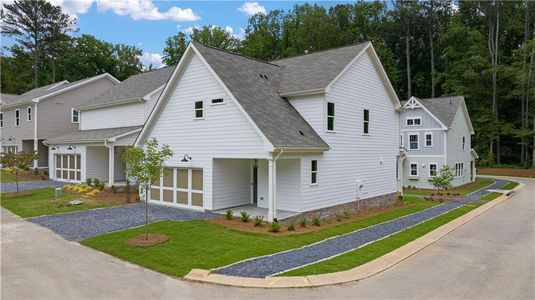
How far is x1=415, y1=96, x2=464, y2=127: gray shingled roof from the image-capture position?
3253 cm

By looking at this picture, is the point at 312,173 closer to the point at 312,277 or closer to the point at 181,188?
the point at 181,188

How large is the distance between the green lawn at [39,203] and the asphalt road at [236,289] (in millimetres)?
3402

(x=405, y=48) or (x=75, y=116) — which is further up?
(x=405, y=48)

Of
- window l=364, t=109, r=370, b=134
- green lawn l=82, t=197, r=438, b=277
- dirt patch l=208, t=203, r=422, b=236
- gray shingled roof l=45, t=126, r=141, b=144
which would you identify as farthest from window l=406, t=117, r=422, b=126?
gray shingled roof l=45, t=126, r=141, b=144

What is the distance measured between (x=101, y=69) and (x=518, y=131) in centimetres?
6176

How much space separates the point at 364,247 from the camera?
10852 mm

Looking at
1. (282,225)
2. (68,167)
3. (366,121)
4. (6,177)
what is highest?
(366,121)

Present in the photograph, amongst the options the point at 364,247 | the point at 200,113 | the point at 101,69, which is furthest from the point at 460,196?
the point at 101,69

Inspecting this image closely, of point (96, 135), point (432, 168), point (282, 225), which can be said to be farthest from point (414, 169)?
point (96, 135)

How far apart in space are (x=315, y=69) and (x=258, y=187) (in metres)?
6.88

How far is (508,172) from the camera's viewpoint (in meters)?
44.8

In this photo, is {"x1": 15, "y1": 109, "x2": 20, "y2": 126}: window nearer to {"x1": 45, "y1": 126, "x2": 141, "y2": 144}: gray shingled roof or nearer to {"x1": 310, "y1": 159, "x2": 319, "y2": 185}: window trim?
{"x1": 45, "y1": 126, "x2": 141, "y2": 144}: gray shingled roof

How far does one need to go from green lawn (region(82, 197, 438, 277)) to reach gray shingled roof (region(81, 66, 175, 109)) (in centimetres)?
1472

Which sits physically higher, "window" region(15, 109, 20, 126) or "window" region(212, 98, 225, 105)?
"window" region(15, 109, 20, 126)
